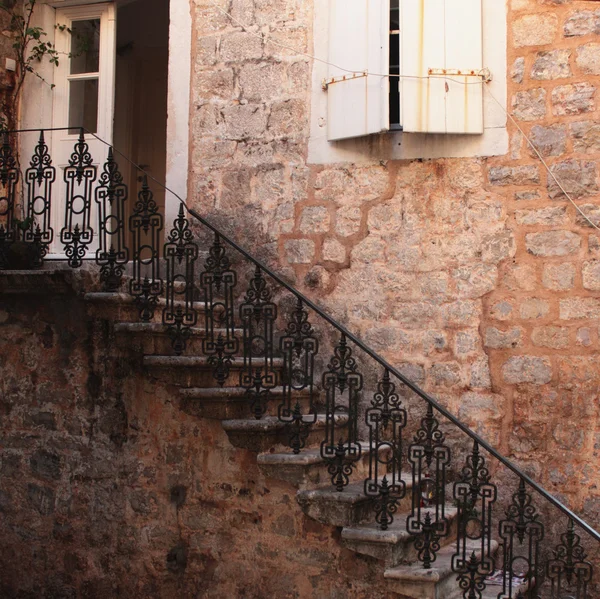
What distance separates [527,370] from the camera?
20.8ft

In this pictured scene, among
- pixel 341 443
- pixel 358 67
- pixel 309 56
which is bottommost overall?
pixel 341 443

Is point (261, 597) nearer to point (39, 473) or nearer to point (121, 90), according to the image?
point (39, 473)

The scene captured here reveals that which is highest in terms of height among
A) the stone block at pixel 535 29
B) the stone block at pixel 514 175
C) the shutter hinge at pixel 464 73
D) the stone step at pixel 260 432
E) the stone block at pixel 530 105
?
the stone block at pixel 535 29

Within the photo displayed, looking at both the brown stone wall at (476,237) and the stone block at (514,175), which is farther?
the stone block at (514,175)

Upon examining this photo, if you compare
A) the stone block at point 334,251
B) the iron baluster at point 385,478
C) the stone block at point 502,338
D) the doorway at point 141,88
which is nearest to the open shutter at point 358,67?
the stone block at point 334,251

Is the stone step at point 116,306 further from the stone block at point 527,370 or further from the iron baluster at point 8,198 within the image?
the stone block at point 527,370

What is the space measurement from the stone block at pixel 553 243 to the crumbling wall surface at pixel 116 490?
2381mm

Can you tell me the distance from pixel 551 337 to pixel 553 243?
65 cm

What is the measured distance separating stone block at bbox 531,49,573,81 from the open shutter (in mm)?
1056

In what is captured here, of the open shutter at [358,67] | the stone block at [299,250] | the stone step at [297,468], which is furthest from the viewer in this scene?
the stone block at [299,250]

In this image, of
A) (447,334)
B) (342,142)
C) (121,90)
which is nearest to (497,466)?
(447,334)

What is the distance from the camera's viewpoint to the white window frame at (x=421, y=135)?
21.5ft

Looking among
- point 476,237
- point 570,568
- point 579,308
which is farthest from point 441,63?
point 570,568

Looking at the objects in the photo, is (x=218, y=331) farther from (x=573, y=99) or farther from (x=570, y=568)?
(x=573, y=99)
